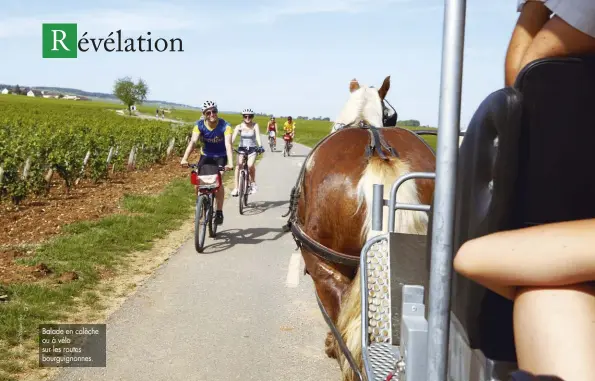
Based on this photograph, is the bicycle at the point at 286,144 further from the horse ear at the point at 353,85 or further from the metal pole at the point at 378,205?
the metal pole at the point at 378,205

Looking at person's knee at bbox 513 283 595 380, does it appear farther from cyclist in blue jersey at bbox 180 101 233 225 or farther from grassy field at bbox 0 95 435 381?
cyclist in blue jersey at bbox 180 101 233 225

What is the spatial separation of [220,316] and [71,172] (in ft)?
28.0

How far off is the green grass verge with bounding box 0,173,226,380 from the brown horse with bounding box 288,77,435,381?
2.30m

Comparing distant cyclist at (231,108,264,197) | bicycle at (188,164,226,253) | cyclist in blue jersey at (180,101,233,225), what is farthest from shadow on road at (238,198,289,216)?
bicycle at (188,164,226,253)

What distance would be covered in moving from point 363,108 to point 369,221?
121 cm

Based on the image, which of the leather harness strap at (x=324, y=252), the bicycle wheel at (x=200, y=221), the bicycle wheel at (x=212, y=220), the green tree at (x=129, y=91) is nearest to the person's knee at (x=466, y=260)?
the leather harness strap at (x=324, y=252)

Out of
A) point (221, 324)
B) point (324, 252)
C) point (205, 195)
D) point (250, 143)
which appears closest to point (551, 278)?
point (324, 252)

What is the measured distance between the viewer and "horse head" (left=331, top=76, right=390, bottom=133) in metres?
4.26

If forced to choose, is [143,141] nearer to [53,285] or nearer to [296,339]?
[53,285]

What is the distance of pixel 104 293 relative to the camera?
5.76 metres

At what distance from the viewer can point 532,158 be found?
1235 millimetres

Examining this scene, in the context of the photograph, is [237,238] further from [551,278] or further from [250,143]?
[551,278]

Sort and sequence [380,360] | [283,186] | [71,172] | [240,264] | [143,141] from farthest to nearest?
[143,141] → [283,186] → [71,172] → [240,264] → [380,360]

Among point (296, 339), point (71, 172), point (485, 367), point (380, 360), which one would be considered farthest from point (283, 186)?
point (485, 367)
